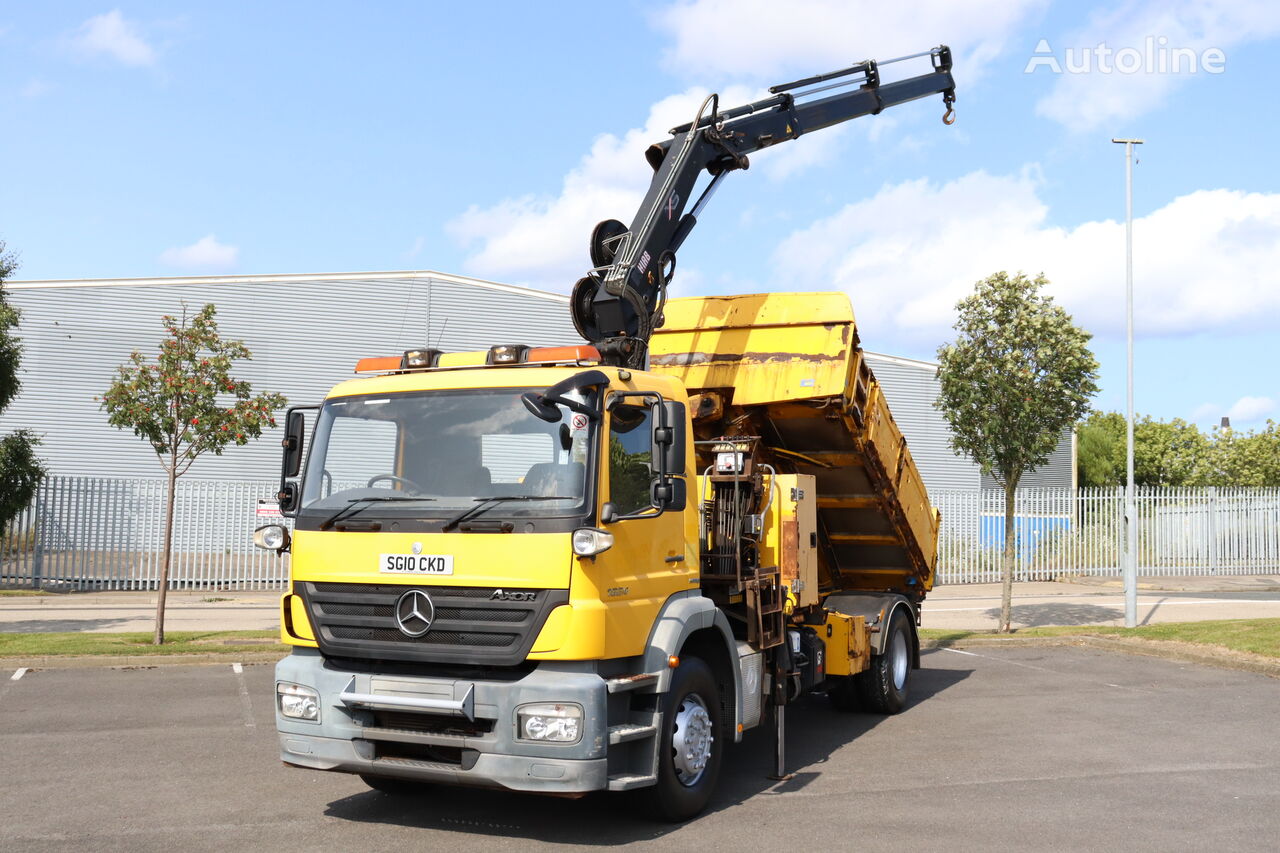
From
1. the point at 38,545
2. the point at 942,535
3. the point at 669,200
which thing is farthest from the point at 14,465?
the point at 942,535

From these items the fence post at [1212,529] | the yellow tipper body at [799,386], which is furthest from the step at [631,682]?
the fence post at [1212,529]

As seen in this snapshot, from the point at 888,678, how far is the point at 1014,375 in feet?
22.8

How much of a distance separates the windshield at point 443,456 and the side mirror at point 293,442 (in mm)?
144

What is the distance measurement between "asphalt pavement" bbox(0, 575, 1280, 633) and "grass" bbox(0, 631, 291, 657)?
1244 millimetres

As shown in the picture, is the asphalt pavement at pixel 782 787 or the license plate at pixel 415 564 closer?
the license plate at pixel 415 564

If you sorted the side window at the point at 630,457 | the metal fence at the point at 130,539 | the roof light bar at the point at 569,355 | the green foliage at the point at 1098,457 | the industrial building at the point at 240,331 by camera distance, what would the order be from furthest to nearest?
the green foliage at the point at 1098,457, the industrial building at the point at 240,331, the metal fence at the point at 130,539, the roof light bar at the point at 569,355, the side window at the point at 630,457

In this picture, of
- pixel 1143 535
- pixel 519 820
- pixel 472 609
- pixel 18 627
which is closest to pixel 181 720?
pixel 519 820

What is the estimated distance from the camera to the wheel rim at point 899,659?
10766 mm

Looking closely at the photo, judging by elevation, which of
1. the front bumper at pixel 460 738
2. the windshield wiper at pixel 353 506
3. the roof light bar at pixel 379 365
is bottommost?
the front bumper at pixel 460 738

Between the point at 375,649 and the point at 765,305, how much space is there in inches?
182

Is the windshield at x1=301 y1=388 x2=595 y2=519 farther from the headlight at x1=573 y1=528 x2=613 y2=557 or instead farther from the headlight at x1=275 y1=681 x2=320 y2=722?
the headlight at x1=275 y1=681 x2=320 y2=722

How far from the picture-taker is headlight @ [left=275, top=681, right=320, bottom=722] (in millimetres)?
6477

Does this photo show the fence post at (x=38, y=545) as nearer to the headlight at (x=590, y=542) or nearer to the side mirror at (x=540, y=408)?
the side mirror at (x=540, y=408)

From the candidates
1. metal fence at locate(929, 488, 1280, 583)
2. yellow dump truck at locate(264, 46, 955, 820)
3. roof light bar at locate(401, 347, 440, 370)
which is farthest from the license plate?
metal fence at locate(929, 488, 1280, 583)
